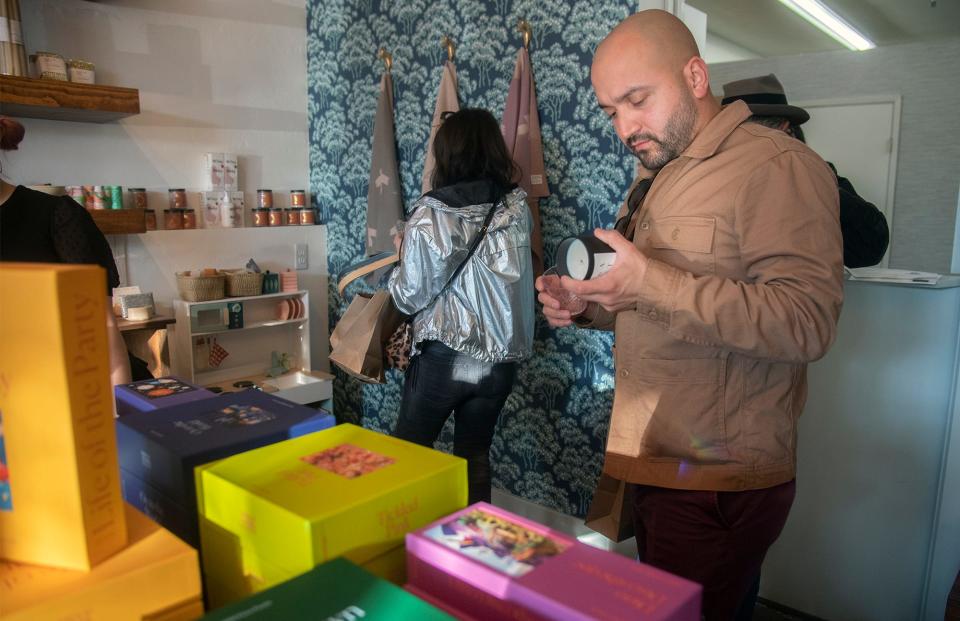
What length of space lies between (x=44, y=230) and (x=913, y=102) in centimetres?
289

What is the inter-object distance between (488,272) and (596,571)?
158cm

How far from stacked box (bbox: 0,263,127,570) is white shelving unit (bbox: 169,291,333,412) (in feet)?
8.30

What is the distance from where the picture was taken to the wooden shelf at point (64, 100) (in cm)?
238

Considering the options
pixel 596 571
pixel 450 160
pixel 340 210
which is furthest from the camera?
pixel 340 210

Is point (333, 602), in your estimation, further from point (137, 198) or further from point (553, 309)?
point (137, 198)

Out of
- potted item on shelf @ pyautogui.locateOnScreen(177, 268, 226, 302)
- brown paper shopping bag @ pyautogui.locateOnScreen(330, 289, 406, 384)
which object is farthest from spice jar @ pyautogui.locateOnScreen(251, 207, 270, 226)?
brown paper shopping bag @ pyautogui.locateOnScreen(330, 289, 406, 384)

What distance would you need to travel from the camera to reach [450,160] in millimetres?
2145

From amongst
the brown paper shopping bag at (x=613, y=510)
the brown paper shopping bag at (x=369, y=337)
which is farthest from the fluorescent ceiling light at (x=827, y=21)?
the brown paper shopping bag at (x=613, y=510)

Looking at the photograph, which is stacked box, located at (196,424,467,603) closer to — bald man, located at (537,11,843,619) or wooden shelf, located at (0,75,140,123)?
bald man, located at (537,11,843,619)

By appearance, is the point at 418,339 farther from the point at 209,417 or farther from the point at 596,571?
the point at 596,571

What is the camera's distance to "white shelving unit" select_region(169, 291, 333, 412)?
3086mm

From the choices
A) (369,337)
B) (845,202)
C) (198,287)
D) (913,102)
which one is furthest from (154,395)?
(913,102)

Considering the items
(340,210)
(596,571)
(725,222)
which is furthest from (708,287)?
(340,210)

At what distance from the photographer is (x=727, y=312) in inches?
41.0
